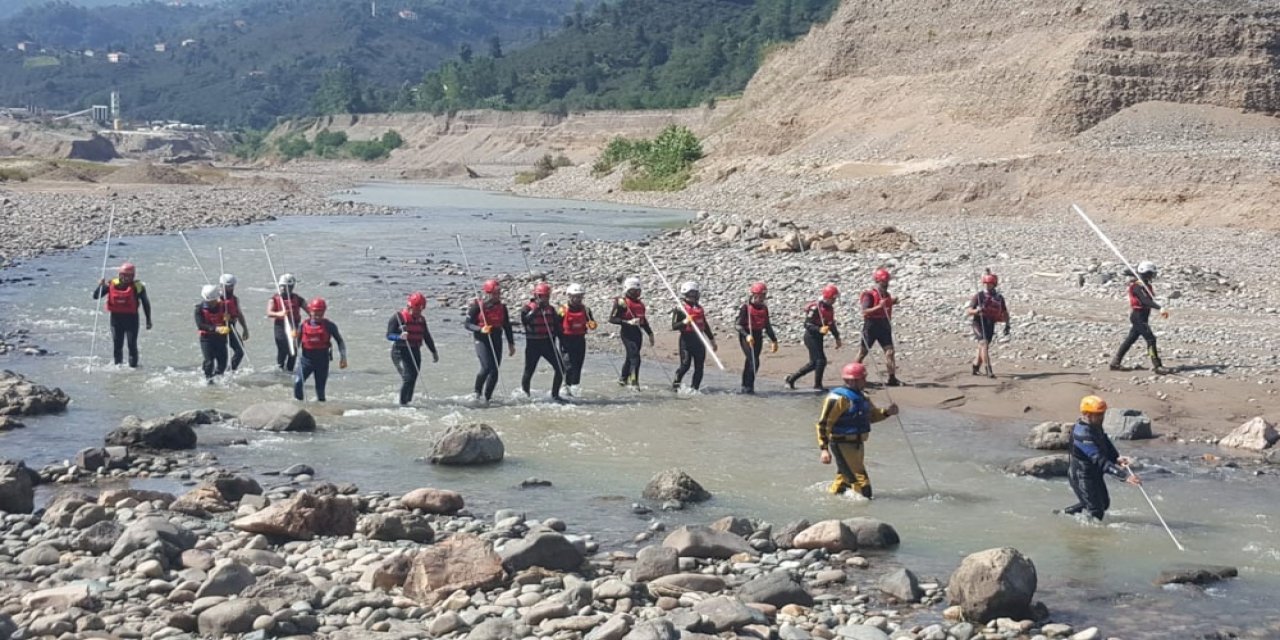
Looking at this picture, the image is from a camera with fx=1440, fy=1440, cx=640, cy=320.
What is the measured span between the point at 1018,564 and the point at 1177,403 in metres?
8.99

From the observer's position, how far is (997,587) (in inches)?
395

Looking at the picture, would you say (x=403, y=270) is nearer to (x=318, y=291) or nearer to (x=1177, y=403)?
(x=318, y=291)

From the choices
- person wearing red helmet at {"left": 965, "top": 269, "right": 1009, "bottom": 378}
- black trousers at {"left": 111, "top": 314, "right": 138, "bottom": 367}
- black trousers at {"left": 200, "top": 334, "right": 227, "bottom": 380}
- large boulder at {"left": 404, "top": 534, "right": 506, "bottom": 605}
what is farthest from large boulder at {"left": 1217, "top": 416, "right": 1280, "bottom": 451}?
black trousers at {"left": 111, "top": 314, "right": 138, "bottom": 367}

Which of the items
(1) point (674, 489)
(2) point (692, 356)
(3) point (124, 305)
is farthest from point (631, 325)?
(3) point (124, 305)

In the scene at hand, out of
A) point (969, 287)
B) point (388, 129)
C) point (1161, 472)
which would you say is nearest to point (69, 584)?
point (1161, 472)

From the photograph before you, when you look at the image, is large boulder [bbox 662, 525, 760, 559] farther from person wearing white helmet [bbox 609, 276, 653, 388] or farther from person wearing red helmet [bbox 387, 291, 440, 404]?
person wearing white helmet [bbox 609, 276, 653, 388]

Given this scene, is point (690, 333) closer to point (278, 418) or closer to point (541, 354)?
point (541, 354)

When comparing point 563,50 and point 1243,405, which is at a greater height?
point 563,50

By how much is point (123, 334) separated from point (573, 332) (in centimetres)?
693

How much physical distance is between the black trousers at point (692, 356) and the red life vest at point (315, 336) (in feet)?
15.7

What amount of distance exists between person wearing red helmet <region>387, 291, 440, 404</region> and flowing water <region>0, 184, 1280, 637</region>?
0.46 meters

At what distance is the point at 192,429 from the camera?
1642 centimetres

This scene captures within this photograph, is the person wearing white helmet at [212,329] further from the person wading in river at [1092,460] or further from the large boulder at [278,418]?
the person wading in river at [1092,460]

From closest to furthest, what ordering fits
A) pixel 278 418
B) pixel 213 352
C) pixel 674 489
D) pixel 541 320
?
pixel 674 489 < pixel 278 418 < pixel 541 320 < pixel 213 352
